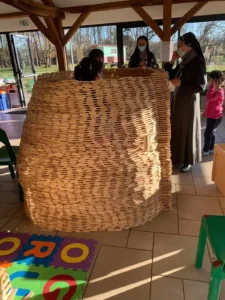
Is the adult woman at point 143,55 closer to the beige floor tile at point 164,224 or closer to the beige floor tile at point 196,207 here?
the beige floor tile at point 196,207

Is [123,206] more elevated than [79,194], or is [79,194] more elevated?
[79,194]

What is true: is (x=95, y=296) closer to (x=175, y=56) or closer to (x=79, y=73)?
(x=79, y=73)

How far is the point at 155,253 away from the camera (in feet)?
5.41

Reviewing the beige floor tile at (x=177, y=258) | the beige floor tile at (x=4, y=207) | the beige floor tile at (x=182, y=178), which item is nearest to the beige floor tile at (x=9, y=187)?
the beige floor tile at (x=4, y=207)

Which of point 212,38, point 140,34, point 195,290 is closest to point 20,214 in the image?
point 195,290

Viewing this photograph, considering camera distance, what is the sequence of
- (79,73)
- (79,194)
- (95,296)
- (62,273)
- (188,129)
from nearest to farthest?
(95,296)
(62,273)
(79,194)
(79,73)
(188,129)

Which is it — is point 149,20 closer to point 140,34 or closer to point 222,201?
point 140,34

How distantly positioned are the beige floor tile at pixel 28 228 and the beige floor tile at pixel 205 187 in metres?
1.47

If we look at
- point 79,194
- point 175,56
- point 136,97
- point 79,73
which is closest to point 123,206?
point 79,194

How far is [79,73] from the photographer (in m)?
1.95

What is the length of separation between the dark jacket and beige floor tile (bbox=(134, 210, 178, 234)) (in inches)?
35.1

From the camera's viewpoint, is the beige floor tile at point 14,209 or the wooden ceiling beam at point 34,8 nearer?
the beige floor tile at point 14,209

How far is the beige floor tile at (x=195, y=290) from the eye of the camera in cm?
132

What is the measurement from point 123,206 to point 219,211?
2.91 ft
